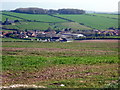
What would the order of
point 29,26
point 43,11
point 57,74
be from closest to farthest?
point 57,74
point 29,26
point 43,11

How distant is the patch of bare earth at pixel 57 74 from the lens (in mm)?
16108

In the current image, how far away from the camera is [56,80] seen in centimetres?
1570

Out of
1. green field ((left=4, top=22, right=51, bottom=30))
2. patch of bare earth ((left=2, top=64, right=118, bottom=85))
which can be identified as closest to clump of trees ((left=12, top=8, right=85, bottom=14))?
green field ((left=4, top=22, right=51, bottom=30))

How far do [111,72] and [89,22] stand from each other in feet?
341

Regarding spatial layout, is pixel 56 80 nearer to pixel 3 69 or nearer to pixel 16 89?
pixel 16 89

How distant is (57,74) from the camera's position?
17.4 m

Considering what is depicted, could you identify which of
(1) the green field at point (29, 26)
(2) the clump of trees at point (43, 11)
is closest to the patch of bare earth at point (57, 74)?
(1) the green field at point (29, 26)

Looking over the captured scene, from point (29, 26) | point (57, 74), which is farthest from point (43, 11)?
point (57, 74)

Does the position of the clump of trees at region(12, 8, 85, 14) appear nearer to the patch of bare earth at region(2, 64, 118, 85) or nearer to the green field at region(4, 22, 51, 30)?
the green field at region(4, 22, 51, 30)

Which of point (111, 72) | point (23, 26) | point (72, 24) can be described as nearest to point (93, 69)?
point (111, 72)

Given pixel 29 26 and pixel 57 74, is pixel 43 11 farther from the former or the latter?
pixel 57 74

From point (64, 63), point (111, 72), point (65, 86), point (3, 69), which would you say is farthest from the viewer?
point (64, 63)

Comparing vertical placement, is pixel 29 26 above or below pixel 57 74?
above

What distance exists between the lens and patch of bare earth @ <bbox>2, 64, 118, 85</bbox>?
1611cm
